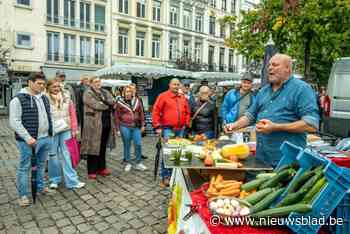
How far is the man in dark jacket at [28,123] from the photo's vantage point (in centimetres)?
509

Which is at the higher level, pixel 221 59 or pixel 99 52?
pixel 221 59

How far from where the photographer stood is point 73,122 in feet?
20.5

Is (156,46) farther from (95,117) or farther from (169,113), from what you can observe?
(169,113)

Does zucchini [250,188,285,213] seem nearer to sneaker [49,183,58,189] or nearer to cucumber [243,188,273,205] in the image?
cucumber [243,188,273,205]

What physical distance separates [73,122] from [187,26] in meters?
40.6

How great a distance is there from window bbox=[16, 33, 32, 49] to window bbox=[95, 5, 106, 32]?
692 cm

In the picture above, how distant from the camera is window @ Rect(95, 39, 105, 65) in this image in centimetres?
3593

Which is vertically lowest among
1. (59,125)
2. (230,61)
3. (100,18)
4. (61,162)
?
(61,162)

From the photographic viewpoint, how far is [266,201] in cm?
268

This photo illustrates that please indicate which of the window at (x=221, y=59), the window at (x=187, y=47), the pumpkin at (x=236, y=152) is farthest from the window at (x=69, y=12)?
the pumpkin at (x=236, y=152)

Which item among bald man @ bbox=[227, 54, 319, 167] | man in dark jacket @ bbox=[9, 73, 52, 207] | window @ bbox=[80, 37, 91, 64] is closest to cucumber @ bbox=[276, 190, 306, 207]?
bald man @ bbox=[227, 54, 319, 167]

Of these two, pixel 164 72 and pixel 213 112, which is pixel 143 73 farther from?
pixel 213 112

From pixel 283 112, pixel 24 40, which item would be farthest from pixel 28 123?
pixel 24 40

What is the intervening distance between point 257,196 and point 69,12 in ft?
112
